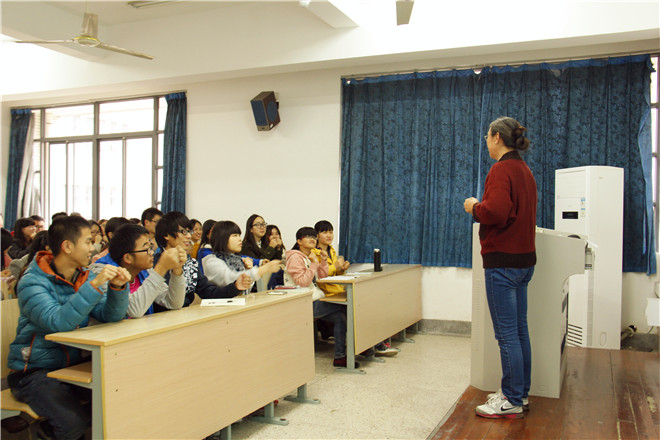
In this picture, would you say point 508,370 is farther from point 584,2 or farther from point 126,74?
point 126,74

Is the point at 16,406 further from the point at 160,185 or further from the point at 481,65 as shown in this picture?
the point at 160,185

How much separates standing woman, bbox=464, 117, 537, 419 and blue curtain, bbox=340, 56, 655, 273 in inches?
110

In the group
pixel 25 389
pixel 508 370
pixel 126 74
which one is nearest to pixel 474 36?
pixel 508 370

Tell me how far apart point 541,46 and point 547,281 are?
9.79 feet

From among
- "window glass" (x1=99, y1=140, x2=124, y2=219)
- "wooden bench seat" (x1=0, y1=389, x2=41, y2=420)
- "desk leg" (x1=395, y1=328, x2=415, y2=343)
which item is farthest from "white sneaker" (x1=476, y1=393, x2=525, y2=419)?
"window glass" (x1=99, y1=140, x2=124, y2=219)

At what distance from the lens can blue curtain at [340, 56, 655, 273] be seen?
5.12 m

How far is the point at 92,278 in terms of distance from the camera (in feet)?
7.25

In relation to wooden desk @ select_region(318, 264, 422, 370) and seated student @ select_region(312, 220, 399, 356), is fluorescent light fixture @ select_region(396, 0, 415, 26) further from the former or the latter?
wooden desk @ select_region(318, 264, 422, 370)

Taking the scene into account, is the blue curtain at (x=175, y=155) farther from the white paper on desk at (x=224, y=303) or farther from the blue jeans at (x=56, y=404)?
the blue jeans at (x=56, y=404)

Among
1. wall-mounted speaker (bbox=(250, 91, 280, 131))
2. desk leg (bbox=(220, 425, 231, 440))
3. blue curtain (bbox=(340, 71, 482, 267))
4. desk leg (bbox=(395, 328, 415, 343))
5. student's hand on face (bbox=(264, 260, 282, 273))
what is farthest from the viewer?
wall-mounted speaker (bbox=(250, 91, 280, 131))

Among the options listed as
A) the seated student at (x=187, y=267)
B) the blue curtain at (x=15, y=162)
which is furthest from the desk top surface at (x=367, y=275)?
the blue curtain at (x=15, y=162)

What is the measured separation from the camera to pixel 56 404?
7.20 feet

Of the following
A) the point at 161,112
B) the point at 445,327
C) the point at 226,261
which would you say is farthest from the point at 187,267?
the point at 161,112

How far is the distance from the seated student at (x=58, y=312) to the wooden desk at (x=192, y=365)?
10cm
